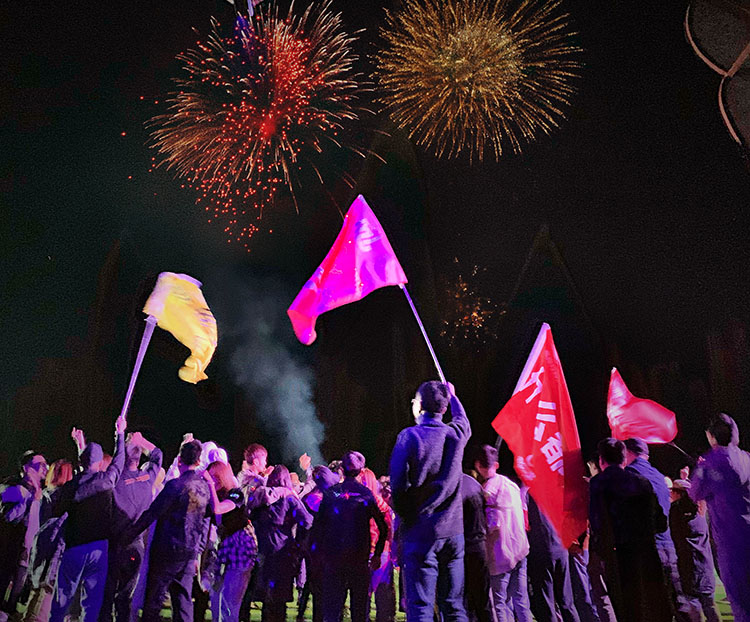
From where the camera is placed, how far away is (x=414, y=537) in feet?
14.0

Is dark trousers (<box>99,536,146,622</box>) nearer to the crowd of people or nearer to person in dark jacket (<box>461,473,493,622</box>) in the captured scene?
the crowd of people

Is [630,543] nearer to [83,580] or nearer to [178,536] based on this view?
[178,536]

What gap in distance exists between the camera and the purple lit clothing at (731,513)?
515 centimetres

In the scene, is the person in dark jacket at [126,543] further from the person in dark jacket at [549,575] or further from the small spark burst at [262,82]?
the small spark burst at [262,82]

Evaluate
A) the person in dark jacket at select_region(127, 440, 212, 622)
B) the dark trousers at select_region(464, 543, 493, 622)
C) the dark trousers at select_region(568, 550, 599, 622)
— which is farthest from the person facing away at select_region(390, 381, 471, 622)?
the dark trousers at select_region(568, 550, 599, 622)

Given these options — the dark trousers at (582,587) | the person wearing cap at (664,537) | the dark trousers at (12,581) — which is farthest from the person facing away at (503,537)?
the dark trousers at (12,581)

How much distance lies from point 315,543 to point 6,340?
10.0 m

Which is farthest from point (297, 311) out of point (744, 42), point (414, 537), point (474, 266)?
point (474, 266)

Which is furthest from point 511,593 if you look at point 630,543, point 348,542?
point 348,542

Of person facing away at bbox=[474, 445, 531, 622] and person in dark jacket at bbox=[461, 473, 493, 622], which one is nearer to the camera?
person in dark jacket at bbox=[461, 473, 493, 622]

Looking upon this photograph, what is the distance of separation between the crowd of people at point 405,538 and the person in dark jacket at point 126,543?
0.01m

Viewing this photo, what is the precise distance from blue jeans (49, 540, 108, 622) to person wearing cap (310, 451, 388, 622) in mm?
1920

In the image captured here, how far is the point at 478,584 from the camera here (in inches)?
193

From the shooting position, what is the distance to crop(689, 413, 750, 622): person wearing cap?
516cm
